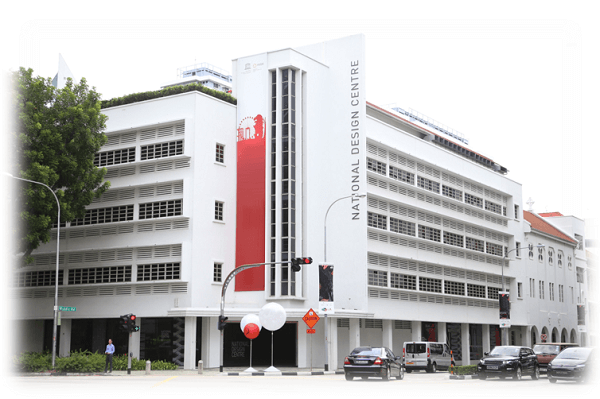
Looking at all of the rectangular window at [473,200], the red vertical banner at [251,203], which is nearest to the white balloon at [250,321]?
the red vertical banner at [251,203]

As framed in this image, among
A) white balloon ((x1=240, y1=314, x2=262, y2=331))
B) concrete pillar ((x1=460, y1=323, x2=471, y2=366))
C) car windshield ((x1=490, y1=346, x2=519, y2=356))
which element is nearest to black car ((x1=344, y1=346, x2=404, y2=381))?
car windshield ((x1=490, y1=346, x2=519, y2=356))

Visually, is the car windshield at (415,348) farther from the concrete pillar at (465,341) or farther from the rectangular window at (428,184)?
the concrete pillar at (465,341)

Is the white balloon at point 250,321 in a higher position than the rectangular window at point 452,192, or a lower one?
lower

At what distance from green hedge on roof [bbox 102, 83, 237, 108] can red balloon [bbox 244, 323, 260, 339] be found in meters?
16.2

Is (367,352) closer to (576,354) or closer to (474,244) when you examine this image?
(576,354)

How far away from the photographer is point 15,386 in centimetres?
2552

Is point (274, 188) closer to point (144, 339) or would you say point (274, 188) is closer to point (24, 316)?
point (144, 339)

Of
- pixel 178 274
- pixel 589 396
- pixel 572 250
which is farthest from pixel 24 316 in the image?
pixel 572 250

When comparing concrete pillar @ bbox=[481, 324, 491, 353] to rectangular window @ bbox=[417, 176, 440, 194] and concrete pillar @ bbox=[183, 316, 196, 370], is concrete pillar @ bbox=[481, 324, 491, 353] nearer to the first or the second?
rectangular window @ bbox=[417, 176, 440, 194]

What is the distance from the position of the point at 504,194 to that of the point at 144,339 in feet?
A: 128

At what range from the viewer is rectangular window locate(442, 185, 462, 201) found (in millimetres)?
58031

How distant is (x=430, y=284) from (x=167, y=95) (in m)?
24.6

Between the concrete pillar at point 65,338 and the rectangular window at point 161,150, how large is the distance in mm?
12274

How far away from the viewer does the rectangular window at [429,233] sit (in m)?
54.2
